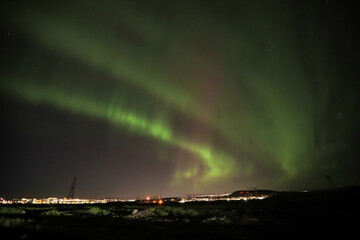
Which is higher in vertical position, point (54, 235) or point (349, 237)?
point (54, 235)

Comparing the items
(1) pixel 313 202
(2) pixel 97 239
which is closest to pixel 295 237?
(2) pixel 97 239

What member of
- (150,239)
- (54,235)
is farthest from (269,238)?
(54,235)

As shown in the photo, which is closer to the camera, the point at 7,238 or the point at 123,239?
the point at 7,238

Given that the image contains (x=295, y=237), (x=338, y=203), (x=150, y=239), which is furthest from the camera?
(x=338, y=203)

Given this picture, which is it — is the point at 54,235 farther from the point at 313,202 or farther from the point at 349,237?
the point at 313,202

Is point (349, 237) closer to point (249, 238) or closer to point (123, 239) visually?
point (249, 238)

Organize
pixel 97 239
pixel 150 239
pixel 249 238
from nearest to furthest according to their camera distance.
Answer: pixel 97 239
pixel 150 239
pixel 249 238

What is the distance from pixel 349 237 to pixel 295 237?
5910 millimetres

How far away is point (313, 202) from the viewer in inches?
3219

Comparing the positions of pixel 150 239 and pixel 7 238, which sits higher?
pixel 7 238

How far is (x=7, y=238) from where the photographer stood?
513 inches

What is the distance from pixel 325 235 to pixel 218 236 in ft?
43.5

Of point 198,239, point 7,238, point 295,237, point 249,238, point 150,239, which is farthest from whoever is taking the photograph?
point 295,237

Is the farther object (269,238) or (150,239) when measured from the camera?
(269,238)
